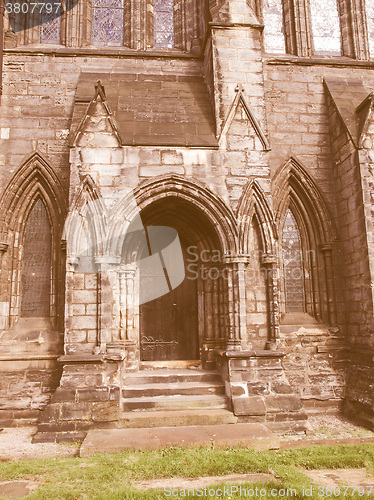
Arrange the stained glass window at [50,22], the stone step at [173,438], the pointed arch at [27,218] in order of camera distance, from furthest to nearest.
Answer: the stained glass window at [50,22] → the pointed arch at [27,218] → the stone step at [173,438]

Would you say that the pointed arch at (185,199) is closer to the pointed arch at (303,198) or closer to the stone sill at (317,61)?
the pointed arch at (303,198)

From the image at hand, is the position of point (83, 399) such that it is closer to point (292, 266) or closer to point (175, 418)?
point (175, 418)

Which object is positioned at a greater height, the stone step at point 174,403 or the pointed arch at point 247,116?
the pointed arch at point 247,116

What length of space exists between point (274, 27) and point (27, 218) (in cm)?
698

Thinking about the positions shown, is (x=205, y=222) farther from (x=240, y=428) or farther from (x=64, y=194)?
(x=240, y=428)

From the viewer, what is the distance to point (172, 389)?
6.65 meters

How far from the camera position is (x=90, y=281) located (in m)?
6.69

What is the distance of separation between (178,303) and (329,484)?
4.41 m

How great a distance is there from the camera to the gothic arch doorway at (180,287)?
7582mm

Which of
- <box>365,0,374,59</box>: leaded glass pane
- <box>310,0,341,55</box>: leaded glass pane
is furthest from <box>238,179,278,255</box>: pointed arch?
<box>365,0,374,59</box>: leaded glass pane

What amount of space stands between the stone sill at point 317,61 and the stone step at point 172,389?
6.69 m

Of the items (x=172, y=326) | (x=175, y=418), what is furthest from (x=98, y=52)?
(x=175, y=418)

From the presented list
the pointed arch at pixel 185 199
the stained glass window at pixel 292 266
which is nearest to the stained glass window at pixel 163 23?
the pointed arch at pixel 185 199

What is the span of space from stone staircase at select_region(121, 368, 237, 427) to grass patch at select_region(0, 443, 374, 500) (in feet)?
3.10
